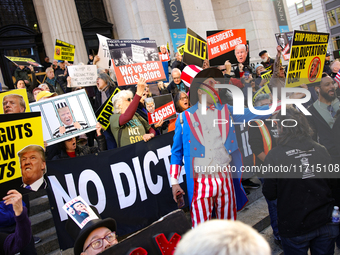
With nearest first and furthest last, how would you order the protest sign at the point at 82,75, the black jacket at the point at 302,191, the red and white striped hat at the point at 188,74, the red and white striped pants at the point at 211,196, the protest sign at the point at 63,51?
1. the black jacket at the point at 302,191
2. the red and white striped pants at the point at 211,196
3. the red and white striped hat at the point at 188,74
4. the protest sign at the point at 82,75
5. the protest sign at the point at 63,51

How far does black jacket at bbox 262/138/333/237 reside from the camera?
257 centimetres

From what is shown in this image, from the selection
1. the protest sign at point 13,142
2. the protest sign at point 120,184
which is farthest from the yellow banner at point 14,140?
the protest sign at point 120,184

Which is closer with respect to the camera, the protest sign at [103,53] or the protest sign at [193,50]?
the protest sign at [193,50]

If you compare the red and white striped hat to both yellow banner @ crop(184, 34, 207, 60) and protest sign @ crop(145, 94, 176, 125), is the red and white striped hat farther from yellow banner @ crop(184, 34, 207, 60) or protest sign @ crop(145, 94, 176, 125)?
yellow banner @ crop(184, 34, 207, 60)

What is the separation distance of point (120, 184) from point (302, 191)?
2432mm

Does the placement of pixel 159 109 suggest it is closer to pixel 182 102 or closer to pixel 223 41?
pixel 182 102

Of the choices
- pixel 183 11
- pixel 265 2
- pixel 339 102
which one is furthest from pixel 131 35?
pixel 339 102

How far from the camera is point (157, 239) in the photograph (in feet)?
6.42

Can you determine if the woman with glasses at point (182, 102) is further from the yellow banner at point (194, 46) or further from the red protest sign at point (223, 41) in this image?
the red protest sign at point (223, 41)

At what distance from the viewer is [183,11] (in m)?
14.4

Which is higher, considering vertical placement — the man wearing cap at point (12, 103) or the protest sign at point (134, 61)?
the protest sign at point (134, 61)

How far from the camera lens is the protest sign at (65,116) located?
4355mm

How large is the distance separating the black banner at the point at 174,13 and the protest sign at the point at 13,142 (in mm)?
11642

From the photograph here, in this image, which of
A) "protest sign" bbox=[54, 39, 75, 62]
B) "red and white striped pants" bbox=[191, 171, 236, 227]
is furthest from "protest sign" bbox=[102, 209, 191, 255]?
"protest sign" bbox=[54, 39, 75, 62]
